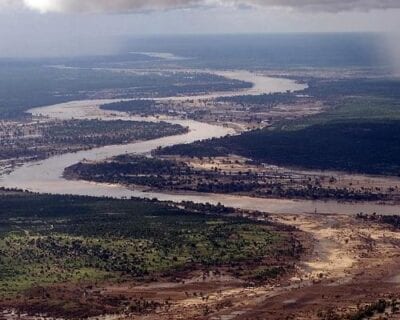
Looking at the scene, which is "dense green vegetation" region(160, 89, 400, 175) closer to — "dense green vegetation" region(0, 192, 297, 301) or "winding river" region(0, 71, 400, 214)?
"winding river" region(0, 71, 400, 214)

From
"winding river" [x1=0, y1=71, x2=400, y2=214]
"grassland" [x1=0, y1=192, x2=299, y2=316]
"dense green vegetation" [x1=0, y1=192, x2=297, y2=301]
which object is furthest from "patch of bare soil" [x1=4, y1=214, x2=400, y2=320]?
"winding river" [x1=0, y1=71, x2=400, y2=214]

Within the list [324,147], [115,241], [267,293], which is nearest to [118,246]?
[115,241]

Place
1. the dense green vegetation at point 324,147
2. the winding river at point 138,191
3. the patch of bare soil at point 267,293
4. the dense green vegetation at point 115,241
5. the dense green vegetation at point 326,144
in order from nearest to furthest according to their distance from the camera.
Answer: the patch of bare soil at point 267,293 → the dense green vegetation at point 115,241 → the winding river at point 138,191 → the dense green vegetation at point 324,147 → the dense green vegetation at point 326,144

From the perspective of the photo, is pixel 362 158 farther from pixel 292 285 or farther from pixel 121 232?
pixel 292 285

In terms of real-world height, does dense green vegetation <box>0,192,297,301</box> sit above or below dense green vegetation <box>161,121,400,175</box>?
below

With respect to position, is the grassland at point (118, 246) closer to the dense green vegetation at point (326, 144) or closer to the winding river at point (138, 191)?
the winding river at point (138, 191)

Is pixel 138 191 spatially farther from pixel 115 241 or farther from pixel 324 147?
pixel 324 147

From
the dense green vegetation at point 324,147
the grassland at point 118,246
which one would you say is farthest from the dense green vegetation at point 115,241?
the dense green vegetation at point 324,147

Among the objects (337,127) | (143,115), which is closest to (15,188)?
(337,127)

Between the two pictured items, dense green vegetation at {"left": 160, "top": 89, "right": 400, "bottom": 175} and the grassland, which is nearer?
the grassland
